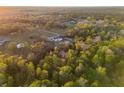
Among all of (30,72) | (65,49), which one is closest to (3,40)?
(30,72)

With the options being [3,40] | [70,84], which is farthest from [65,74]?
[3,40]

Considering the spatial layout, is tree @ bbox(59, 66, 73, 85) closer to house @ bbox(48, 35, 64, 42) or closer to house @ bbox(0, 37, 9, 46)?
house @ bbox(48, 35, 64, 42)

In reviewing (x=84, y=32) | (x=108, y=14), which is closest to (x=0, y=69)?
(x=84, y=32)

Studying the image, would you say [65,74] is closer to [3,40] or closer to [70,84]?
[70,84]

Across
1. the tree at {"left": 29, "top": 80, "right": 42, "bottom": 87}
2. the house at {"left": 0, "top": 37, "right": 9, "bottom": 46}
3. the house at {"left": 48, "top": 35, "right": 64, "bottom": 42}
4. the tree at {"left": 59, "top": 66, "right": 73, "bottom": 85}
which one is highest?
the house at {"left": 48, "top": 35, "right": 64, "bottom": 42}

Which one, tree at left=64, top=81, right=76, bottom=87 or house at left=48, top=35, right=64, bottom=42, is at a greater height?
house at left=48, top=35, right=64, bottom=42

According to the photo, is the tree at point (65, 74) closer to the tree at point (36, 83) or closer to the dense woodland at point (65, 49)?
the dense woodland at point (65, 49)

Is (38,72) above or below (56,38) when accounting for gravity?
below

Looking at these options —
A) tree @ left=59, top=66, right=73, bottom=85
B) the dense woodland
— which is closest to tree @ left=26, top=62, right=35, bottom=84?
the dense woodland

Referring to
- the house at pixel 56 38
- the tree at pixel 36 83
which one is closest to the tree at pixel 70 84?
the tree at pixel 36 83

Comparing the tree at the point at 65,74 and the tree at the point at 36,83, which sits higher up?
the tree at the point at 65,74
